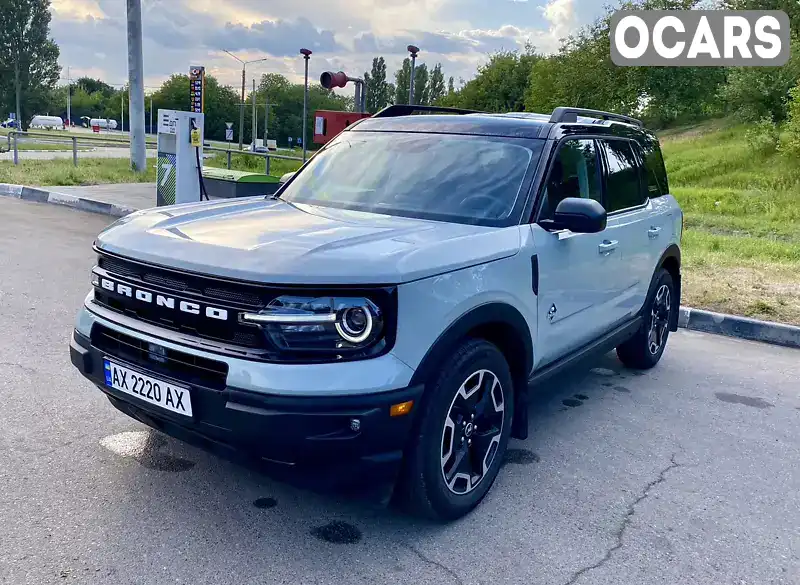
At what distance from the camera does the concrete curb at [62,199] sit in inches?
502

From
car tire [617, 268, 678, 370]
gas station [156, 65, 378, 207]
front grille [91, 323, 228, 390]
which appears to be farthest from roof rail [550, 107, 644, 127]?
gas station [156, 65, 378, 207]

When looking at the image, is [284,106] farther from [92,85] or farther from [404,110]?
[404,110]

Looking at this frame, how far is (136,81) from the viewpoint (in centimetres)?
1814

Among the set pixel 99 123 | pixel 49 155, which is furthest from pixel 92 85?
pixel 49 155

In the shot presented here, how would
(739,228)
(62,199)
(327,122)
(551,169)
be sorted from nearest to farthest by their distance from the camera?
(551,169), (327,122), (739,228), (62,199)

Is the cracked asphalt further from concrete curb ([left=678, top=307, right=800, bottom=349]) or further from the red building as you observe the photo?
the red building

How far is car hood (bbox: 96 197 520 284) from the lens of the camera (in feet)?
8.91

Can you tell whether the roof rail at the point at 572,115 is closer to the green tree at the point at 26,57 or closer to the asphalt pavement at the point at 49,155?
the asphalt pavement at the point at 49,155

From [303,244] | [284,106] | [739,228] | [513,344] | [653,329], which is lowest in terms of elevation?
[653,329]

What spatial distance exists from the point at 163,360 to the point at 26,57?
7328cm

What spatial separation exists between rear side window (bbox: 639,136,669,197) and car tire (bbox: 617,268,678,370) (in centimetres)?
62

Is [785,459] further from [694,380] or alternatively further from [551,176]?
[551,176]

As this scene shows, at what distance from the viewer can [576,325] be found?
412 centimetres

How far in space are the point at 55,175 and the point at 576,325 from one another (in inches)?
627
